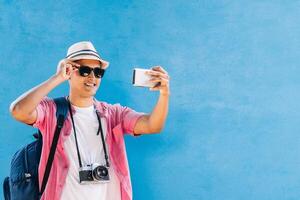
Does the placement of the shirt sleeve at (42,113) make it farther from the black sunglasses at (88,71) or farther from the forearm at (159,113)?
the forearm at (159,113)

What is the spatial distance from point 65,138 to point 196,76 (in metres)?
0.88

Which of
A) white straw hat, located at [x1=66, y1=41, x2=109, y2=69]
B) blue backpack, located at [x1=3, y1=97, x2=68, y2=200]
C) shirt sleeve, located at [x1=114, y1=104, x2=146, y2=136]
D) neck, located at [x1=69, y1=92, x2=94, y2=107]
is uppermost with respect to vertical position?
white straw hat, located at [x1=66, y1=41, x2=109, y2=69]

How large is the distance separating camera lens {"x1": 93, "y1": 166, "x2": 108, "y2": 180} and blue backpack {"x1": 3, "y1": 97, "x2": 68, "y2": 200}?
16 centimetres

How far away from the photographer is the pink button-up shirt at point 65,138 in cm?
173

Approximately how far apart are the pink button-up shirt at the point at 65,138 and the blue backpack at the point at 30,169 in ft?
0.06

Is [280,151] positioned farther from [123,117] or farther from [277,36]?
[123,117]

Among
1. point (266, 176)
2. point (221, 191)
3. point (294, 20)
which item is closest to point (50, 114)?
point (221, 191)

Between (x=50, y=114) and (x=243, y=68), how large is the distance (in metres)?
1.06

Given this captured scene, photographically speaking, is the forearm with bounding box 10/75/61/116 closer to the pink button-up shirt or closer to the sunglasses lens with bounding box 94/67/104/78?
the pink button-up shirt

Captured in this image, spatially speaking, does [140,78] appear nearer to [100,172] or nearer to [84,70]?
[84,70]

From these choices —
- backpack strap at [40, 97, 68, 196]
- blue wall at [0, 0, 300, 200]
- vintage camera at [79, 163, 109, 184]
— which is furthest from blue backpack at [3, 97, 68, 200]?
blue wall at [0, 0, 300, 200]

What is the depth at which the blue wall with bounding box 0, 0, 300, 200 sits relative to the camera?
7.80 ft

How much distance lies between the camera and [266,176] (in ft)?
7.94

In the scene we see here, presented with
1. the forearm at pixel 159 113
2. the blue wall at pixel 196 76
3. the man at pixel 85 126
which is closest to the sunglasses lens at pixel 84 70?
the man at pixel 85 126
